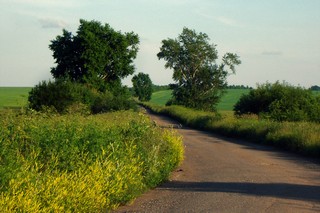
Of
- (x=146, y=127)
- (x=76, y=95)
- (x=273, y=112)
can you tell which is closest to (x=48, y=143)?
(x=146, y=127)

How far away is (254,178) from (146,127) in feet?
11.4

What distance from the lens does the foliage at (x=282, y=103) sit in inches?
1911

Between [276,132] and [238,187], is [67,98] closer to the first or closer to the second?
[276,132]

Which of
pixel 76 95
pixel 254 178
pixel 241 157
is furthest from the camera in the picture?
pixel 76 95

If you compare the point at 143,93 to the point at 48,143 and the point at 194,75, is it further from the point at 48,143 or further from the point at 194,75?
the point at 48,143

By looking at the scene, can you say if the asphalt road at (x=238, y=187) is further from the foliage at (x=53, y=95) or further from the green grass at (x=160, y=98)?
the green grass at (x=160, y=98)

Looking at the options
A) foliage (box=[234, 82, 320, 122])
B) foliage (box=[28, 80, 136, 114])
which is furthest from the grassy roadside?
foliage (box=[28, 80, 136, 114])

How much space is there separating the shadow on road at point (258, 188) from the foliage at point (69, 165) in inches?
40.5

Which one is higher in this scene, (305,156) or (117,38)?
(117,38)

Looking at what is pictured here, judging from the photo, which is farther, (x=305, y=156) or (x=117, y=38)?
(x=117, y=38)

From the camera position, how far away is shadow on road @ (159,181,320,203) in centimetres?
1394

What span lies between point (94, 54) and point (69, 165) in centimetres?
5080

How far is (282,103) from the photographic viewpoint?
49812mm

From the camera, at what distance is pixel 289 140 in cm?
2908
